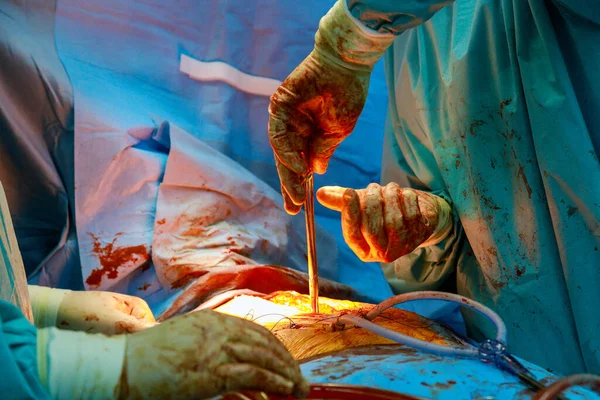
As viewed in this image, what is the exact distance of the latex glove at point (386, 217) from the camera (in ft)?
6.04

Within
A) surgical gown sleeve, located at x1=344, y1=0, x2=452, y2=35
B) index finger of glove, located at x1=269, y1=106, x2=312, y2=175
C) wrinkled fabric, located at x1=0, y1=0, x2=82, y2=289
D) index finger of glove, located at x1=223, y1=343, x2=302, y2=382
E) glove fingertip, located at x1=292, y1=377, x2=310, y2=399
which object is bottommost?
wrinkled fabric, located at x1=0, y1=0, x2=82, y2=289

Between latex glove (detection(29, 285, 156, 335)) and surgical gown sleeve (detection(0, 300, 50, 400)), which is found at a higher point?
surgical gown sleeve (detection(0, 300, 50, 400))

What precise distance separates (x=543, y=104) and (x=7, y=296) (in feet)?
4.79

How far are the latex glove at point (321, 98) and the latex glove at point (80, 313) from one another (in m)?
0.72

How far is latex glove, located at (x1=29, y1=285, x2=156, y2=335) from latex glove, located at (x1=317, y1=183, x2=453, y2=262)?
2.27 feet

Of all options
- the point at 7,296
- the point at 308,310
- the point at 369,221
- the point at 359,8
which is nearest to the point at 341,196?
the point at 369,221

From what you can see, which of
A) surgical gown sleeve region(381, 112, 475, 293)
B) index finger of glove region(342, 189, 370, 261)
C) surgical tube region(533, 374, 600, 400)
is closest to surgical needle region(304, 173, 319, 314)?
index finger of glove region(342, 189, 370, 261)

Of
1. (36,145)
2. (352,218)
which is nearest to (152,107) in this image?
(36,145)

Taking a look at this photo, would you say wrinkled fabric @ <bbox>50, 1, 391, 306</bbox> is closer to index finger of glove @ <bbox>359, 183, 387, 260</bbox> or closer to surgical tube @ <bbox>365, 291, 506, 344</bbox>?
index finger of glove @ <bbox>359, 183, 387, 260</bbox>

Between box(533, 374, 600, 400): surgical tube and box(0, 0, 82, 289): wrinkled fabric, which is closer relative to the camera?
box(533, 374, 600, 400): surgical tube

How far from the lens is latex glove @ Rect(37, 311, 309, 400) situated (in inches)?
32.6

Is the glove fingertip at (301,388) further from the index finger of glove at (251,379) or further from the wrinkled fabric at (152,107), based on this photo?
the wrinkled fabric at (152,107)

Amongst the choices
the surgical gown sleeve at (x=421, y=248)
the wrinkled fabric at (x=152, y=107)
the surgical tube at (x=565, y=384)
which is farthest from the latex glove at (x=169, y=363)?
the wrinkled fabric at (x=152, y=107)

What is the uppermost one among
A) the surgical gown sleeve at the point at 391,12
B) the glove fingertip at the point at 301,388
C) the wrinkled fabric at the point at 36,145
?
the surgical gown sleeve at the point at 391,12
